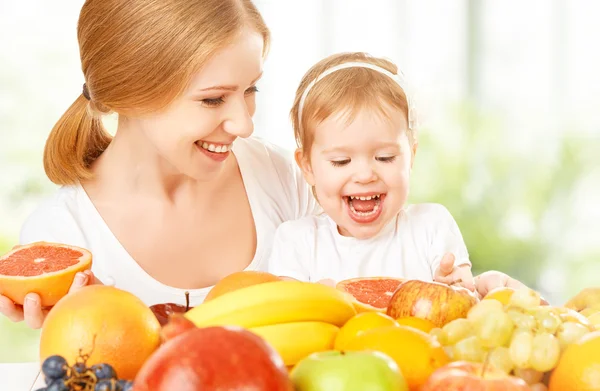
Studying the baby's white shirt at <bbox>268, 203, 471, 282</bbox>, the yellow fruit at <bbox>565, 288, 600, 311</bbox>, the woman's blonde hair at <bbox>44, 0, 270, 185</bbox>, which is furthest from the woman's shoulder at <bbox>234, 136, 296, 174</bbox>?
the yellow fruit at <bbox>565, 288, 600, 311</bbox>

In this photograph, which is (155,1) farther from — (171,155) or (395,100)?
(395,100)

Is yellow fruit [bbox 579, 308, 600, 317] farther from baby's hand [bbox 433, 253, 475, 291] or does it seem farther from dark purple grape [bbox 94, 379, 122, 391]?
dark purple grape [bbox 94, 379, 122, 391]

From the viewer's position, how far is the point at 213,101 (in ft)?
7.20

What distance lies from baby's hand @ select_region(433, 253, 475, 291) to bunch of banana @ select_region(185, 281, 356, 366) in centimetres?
76

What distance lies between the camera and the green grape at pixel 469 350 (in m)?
1.23

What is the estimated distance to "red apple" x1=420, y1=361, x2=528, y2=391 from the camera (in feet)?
3.30

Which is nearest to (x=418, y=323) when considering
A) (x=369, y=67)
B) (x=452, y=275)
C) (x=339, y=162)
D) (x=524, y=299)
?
(x=524, y=299)

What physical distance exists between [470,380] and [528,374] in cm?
27

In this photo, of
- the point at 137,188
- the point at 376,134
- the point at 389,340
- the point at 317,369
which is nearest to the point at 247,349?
the point at 317,369

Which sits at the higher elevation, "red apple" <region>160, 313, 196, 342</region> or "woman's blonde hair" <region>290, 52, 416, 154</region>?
"woman's blonde hair" <region>290, 52, 416, 154</region>

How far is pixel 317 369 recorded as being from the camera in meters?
1.06

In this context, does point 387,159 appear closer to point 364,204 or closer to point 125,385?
point 364,204

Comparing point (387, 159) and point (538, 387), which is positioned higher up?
point (387, 159)

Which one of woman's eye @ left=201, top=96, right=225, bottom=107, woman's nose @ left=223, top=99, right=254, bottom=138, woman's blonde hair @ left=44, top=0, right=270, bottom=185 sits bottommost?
woman's nose @ left=223, top=99, right=254, bottom=138
